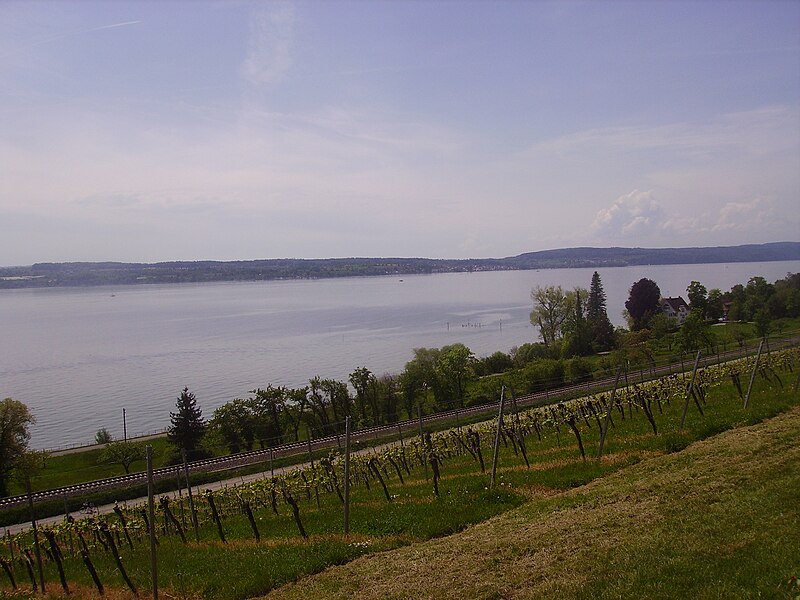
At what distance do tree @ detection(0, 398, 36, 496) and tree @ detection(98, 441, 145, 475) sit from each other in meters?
5.22

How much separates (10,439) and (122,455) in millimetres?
7617

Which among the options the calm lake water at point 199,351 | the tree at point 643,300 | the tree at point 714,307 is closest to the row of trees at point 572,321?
the tree at point 643,300

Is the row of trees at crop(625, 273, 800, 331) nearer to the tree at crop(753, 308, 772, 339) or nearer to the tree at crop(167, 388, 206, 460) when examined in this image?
the tree at crop(753, 308, 772, 339)

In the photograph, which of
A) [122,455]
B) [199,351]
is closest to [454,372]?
[122,455]

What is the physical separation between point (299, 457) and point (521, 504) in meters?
29.1

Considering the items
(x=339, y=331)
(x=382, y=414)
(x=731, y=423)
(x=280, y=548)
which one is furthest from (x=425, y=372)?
(x=339, y=331)

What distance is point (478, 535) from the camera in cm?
1097

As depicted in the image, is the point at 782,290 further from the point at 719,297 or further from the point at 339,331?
the point at 339,331

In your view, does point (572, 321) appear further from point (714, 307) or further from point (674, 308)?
point (714, 307)

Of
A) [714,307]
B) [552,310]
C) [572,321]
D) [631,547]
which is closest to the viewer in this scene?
[631,547]

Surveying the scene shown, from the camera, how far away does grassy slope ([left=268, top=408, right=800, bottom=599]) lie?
7508 millimetres

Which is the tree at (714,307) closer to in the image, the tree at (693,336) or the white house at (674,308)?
the white house at (674,308)

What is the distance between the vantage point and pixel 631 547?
8.64 metres

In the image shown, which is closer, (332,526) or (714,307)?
(332,526)
